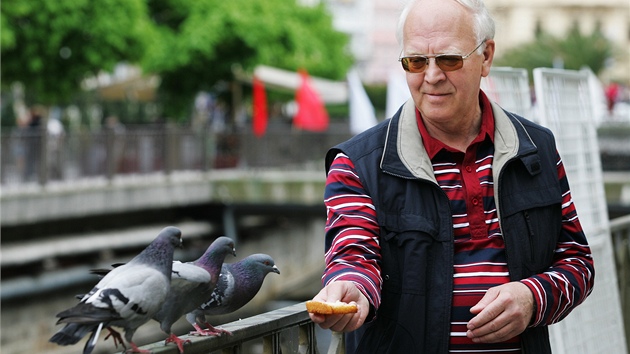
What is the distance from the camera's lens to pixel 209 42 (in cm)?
2886

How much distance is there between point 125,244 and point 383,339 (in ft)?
70.2

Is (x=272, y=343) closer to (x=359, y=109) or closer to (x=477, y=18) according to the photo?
(x=477, y=18)

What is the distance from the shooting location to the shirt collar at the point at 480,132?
3.21 metres

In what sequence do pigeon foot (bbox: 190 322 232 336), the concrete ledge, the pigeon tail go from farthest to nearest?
1. the concrete ledge
2. pigeon foot (bbox: 190 322 232 336)
3. the pigeon tail

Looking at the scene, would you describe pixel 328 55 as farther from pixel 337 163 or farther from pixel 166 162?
pixel 337 163

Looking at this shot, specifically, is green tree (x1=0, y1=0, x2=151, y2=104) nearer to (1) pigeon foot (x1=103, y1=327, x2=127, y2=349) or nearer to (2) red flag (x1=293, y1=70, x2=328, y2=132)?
(2) red flag (x1=293, y1=70, x2=328, y2=132)

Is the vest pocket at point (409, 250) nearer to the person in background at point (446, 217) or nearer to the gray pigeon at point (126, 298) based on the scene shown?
the person in background at point (446, 217)

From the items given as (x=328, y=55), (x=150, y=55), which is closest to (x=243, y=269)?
(x=150, y=55)

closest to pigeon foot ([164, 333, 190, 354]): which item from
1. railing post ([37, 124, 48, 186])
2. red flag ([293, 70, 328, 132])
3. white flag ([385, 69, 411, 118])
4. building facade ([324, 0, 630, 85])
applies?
white flag ([385, 69, 411, 118])

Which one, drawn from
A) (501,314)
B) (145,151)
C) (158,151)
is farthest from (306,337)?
(158,151)

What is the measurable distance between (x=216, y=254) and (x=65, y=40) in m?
20.5

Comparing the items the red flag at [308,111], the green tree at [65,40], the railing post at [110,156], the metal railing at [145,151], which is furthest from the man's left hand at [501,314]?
the red flag at [308,111]

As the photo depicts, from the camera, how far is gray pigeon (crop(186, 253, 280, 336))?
10.2ft

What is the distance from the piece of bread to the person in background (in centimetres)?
17
